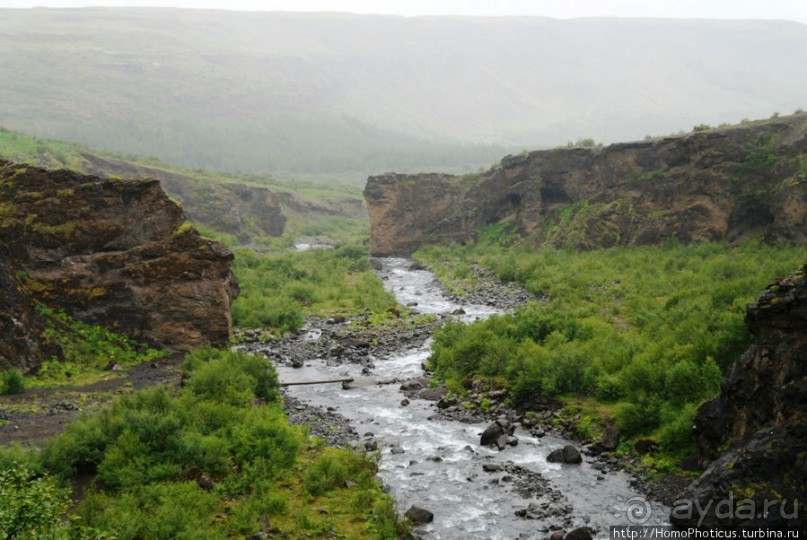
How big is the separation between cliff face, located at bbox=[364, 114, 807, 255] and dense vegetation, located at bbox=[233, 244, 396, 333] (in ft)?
51.6

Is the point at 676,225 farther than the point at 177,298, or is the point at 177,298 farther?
the point at 676,225

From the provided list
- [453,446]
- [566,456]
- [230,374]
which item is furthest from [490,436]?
[230,374]

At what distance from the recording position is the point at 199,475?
1400 centimetres

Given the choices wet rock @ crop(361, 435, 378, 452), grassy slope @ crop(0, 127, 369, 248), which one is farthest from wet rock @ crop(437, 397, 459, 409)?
grassy slope @ crop(0, 127, 369, 248)

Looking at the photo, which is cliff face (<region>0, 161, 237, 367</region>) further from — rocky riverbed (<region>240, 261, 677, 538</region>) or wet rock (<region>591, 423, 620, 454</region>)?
wet rock (<region>591, 423, 620, 454</region>)

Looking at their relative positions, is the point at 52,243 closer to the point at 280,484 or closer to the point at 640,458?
the point at 280,484

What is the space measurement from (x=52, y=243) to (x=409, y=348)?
15.3 m

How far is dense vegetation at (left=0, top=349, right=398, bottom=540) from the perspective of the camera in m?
11.9

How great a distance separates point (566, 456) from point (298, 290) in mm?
26201

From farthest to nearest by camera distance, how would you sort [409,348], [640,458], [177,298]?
[409,348] → [177,298] → [640,458]

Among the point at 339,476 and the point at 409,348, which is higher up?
the point at 339,476

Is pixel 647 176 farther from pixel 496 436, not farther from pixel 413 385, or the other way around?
pixel 496 436

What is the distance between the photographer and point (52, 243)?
973 inches

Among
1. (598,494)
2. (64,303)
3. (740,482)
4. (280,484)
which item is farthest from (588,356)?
(64,303)
